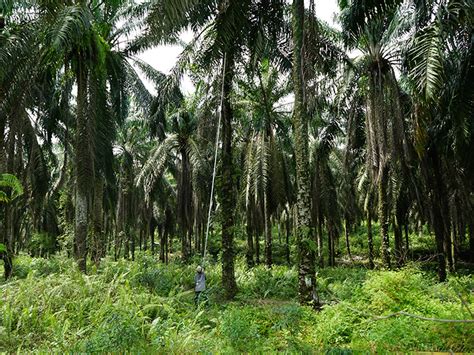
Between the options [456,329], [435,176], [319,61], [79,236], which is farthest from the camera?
[435,176]

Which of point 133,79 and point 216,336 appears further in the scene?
point 133,79

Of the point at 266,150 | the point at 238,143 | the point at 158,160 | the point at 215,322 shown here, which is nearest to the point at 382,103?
the point at 266,150

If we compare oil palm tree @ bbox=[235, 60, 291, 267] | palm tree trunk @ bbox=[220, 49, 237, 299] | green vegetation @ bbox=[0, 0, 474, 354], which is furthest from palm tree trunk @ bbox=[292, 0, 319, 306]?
oil palm tree @ bbox=[235, 60, 291, 267]

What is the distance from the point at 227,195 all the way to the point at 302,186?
12.2 feet

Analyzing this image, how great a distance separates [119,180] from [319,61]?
20.8 m

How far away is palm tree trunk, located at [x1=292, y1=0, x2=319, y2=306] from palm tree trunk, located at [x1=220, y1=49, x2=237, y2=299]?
320 centimetres

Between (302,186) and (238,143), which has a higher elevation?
(238,143)

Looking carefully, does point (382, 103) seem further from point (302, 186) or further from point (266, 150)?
point (302, 186)

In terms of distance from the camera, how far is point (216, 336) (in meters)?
7.52

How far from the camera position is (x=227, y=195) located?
1280 centimetres

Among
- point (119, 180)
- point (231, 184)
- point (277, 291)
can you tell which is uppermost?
point (119, 180)

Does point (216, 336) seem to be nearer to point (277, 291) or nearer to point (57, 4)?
point (277, 291)

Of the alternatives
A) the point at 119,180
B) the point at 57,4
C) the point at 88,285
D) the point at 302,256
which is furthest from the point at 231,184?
the point at 119,180

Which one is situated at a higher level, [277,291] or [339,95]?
[339,95]
